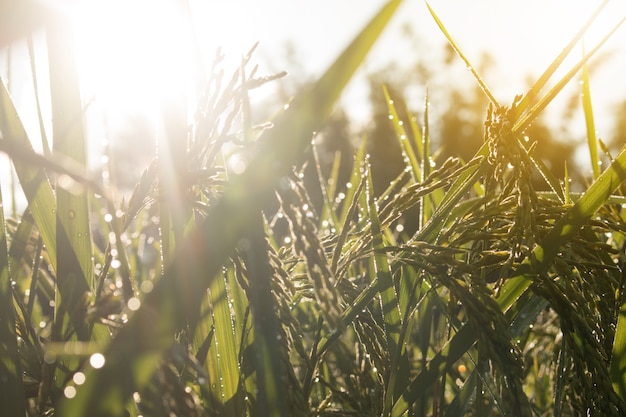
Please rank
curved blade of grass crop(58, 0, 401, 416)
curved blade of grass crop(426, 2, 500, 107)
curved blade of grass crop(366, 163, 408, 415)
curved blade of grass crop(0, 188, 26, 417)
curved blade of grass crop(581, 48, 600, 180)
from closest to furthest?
curved blade of grass crop(58, 0, 401, 416), curved blade of grass crop(0, 188, 26, 417), curved blade of grass crop(366, 163, 408, 415), curved blade of grass crop(426, 2, 500, 107), curved blade of grass crop(581, 48, 600, 180)

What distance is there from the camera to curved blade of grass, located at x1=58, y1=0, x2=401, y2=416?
1.92 feet

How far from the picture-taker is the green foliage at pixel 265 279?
0.63 metres

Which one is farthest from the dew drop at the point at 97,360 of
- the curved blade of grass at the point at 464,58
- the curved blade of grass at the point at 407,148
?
the curved blade of grass at the point at 407,148

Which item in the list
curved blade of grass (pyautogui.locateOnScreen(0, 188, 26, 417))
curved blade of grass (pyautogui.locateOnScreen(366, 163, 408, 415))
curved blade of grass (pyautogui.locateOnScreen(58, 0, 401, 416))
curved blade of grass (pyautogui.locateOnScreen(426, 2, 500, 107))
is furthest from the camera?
curved blade of grass (pyautogui.locateOnScreen(426, 2, 500, 107))

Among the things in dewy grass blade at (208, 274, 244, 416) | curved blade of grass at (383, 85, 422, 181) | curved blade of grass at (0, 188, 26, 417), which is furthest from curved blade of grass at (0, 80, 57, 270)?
curved blade of grass at (383, 85, 422, 181)

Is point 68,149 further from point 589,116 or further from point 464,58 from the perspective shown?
point 589,116

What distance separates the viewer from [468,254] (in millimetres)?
1132

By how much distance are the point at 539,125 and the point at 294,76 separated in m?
15.8

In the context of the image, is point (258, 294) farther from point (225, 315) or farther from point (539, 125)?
point (539, 125)

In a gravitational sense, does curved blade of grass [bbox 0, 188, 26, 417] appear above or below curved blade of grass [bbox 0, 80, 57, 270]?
below

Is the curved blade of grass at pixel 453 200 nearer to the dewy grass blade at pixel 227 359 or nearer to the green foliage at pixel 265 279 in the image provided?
the green foliage at pixel 265 279

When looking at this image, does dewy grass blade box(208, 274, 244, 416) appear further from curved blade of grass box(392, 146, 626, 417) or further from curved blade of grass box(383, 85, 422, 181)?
curved blade of grass box(383, 85, 422, 181)

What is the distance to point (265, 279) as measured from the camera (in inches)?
29.1

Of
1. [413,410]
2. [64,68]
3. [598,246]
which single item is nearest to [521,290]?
[598,246]
